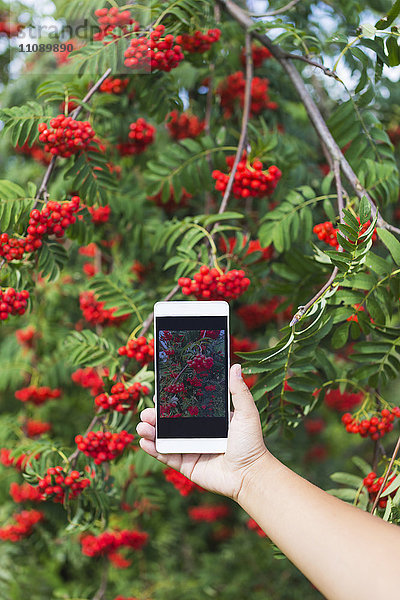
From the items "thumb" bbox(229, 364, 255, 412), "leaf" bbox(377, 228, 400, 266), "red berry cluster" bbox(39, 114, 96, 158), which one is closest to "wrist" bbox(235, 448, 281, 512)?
"thumb" bbox(229, 364, 255, 412)

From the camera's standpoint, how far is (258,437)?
4.31ft

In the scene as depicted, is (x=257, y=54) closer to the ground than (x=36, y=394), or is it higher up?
higher up

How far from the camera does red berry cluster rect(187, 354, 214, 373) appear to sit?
1.44 meters

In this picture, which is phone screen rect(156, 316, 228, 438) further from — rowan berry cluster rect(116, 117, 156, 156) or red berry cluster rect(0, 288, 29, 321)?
rowan berry cluster rect(116, 117, 156, 156)

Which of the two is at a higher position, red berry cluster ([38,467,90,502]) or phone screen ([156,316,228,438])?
phone screen ([156,316,228,438])

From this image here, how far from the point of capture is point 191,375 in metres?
1.44

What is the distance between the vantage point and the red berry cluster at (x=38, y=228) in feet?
5.26

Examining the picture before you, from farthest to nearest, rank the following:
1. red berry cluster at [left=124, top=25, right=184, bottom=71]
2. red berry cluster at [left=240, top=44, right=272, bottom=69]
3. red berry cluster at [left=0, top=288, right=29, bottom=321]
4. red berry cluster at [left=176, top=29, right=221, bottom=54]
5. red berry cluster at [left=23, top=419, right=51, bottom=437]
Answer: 1. red berry cluster at [left=23, top=419, right=51, bottom=437]
2. red berry cluster at [left=240, top=44, right=272, bottom=69]
3. red berry cluster at [left=176, top=29, right=221, bottom=54]
4. red berry cluster at [left=124, top=25, right=184, bottom=71]
5. red berry cluster at [left=0, top=288, right=29, bottom=321]

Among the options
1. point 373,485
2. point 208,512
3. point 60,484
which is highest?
point 373,485

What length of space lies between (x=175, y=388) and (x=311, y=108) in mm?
1146

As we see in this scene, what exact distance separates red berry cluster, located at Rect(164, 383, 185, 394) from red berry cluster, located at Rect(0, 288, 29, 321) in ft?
1.79

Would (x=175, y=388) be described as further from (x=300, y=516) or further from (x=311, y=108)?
(x=311, y=108)

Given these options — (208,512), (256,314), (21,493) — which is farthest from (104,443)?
(208,512)

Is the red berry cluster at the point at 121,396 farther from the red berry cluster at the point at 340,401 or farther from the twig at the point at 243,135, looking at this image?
the red berry cluster at the point at 340,401
